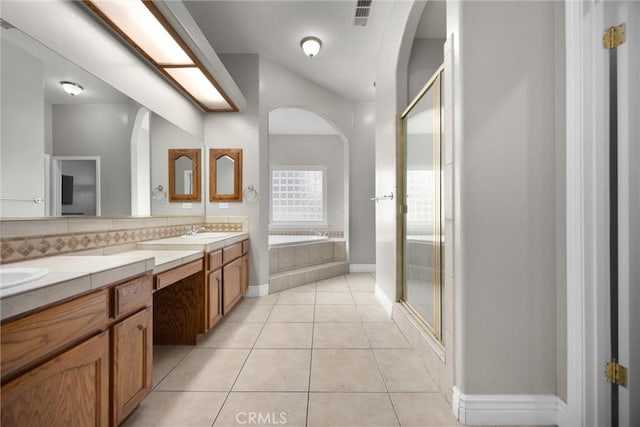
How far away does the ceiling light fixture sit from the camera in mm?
3047

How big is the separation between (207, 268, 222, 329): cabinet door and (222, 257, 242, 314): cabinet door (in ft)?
0.29

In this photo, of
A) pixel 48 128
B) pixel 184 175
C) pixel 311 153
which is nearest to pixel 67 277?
pixel 48 128

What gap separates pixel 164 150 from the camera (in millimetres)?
2635

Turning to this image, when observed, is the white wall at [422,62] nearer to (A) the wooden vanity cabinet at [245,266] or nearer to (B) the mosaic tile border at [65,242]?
(A) the wooden vanity cabinet at [245,266]

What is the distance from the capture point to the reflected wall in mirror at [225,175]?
11.0 ft

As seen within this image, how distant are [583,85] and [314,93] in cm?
340

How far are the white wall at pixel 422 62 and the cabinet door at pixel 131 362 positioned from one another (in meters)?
2.68

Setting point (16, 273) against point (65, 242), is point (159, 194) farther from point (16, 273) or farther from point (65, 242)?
point (16, 273)

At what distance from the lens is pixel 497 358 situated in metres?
1.33

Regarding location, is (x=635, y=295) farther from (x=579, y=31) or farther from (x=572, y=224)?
(x=579, y=31)

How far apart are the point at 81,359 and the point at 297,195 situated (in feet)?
16.6

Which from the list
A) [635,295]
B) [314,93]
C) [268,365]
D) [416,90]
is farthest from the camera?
[314,93]

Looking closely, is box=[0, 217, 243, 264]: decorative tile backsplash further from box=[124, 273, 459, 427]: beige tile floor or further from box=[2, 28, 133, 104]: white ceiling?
box=[124, 273, 459, 427]: beige tile floor

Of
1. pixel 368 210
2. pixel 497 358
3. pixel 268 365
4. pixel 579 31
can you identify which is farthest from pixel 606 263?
pixel 368 210
